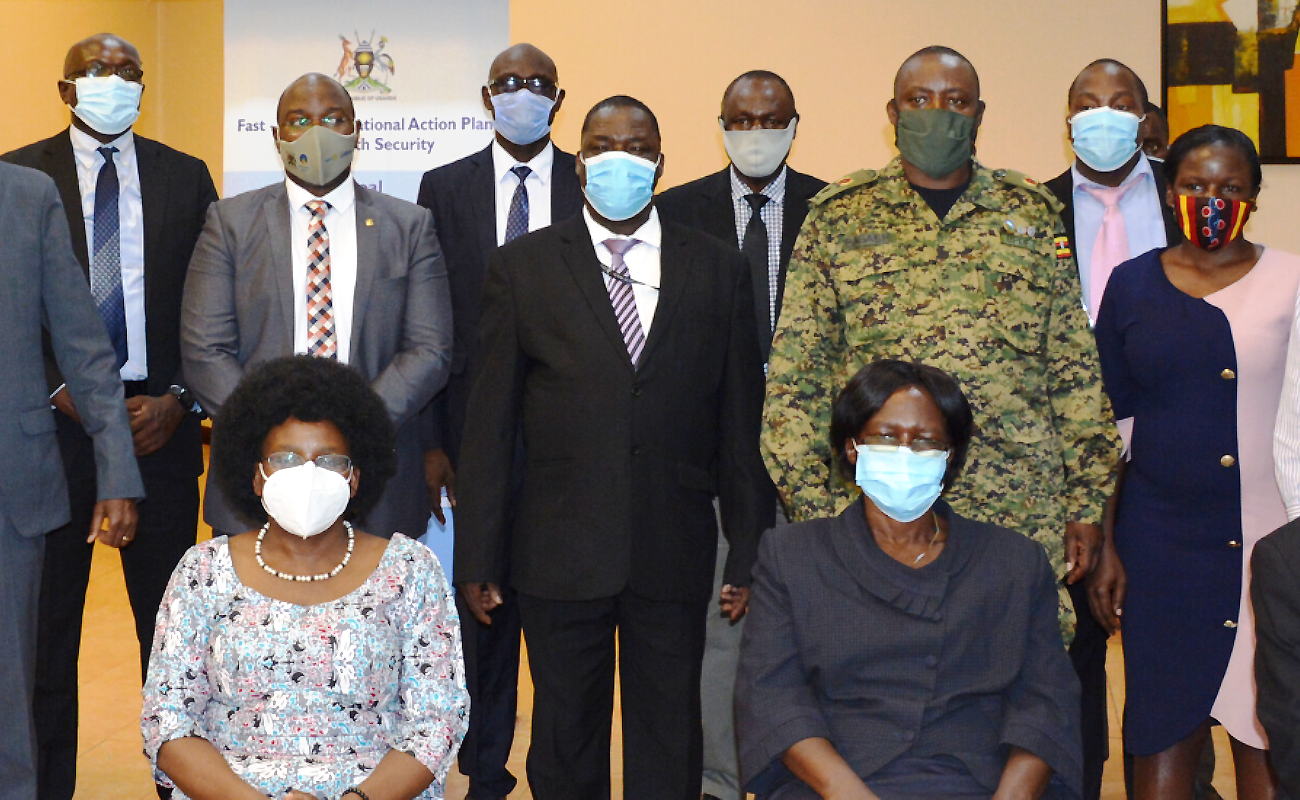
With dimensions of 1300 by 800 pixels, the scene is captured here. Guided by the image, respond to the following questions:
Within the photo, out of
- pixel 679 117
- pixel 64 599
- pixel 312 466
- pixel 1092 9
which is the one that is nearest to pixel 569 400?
pixel 312 466

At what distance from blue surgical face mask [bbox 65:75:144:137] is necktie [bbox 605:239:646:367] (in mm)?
1432

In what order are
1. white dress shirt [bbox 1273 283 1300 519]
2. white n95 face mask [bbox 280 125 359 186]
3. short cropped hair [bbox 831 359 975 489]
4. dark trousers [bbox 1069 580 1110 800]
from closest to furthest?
1. short cropped hair [bbox 831 359 975 489]
2. white dress shirt [bbox 1273 283 1300 519]
3. dark trousers [bbox 1069 580 1110 800]
4. white n95 face mask [bbox 280 125 359 186]

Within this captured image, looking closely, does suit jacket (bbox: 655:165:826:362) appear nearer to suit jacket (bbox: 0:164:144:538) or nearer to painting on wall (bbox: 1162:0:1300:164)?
suit jacket (bbox: 0:164:144:538)

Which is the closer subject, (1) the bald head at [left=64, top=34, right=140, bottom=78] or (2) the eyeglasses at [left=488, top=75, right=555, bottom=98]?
(1) the bald head at [left=64, top=34, right=140, bottom=78]

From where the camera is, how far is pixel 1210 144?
2947mm

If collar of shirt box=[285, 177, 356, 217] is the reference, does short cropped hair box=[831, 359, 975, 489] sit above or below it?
below

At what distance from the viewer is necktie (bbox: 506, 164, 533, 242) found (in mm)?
3794

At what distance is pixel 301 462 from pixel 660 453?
0.88m

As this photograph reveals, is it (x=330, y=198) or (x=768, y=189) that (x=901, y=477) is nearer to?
(x=768, y=189)

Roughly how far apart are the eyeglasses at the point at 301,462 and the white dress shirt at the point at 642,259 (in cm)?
85

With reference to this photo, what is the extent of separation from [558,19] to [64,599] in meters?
4.02

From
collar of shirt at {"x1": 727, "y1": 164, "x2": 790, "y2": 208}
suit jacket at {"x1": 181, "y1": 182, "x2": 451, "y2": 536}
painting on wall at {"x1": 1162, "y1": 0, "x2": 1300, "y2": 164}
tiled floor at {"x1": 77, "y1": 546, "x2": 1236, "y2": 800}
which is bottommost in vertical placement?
tiled floor at {"x1": 77, "y1": 546, "x2": 1236, "y2": 800}

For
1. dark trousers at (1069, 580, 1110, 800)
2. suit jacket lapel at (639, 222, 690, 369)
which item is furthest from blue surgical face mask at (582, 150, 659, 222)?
dark trousers at (1069, 580, 1110, 800)

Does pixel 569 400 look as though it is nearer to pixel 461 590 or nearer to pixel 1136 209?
pixel 461 590
